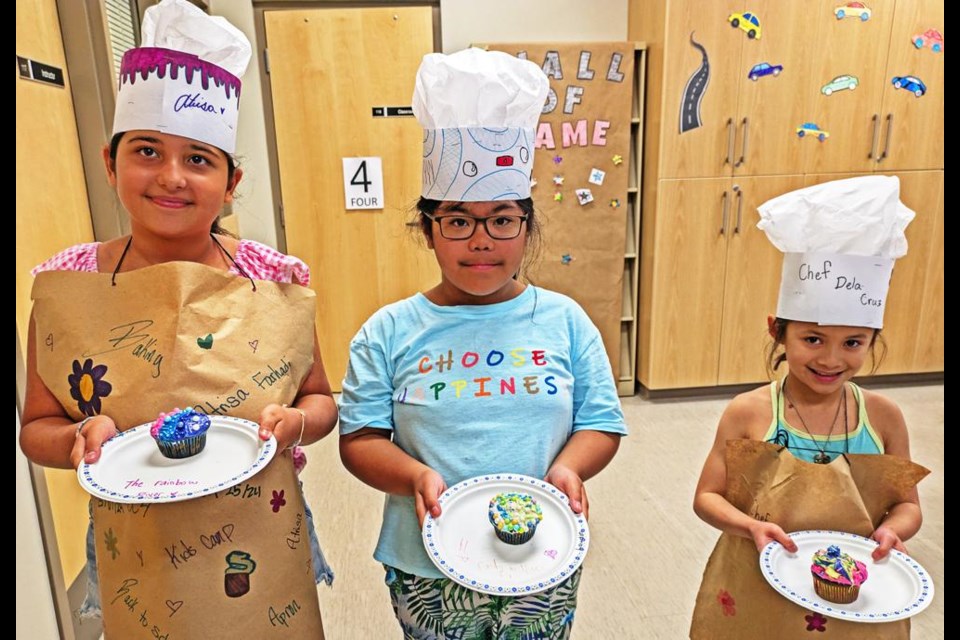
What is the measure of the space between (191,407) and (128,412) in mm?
90

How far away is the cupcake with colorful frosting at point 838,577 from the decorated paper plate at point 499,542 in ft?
1.25

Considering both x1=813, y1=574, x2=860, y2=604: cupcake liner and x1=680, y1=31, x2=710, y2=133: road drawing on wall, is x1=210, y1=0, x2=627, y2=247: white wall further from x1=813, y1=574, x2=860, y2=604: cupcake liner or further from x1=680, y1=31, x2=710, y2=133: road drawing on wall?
x1=813, y1=574, x2=860, y2=604: cupcake liner

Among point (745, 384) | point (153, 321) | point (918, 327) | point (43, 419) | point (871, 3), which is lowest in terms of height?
point (745, 384)

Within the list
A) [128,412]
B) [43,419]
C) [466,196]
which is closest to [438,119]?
[466,196]

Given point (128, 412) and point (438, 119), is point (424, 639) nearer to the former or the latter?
point (128, 412)

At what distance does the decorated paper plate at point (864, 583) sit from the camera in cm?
93

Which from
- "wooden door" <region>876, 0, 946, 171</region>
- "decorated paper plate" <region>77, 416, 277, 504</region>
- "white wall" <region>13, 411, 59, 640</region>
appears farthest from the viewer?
"wooden door" <region>876, 0, 946, 171</region>

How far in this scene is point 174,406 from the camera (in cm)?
95

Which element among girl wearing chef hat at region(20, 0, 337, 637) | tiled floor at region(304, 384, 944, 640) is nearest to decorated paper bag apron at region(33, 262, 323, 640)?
girl wearing chef hat at region(20, 0, 337, 637)

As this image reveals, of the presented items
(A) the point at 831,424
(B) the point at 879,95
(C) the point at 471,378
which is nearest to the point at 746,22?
(B) the point at 879,95

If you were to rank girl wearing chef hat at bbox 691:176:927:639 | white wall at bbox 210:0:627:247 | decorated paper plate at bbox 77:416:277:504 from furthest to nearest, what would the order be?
white wall at bbox 210:0:627:247 → girl wearing chef hat at bbox 691:176:927:639 → decorated paper plate at bbox 77:416:277:504

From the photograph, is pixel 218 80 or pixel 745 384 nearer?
pixel 218 80

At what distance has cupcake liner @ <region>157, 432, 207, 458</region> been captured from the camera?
89cm

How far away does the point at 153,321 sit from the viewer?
37.4 inches
